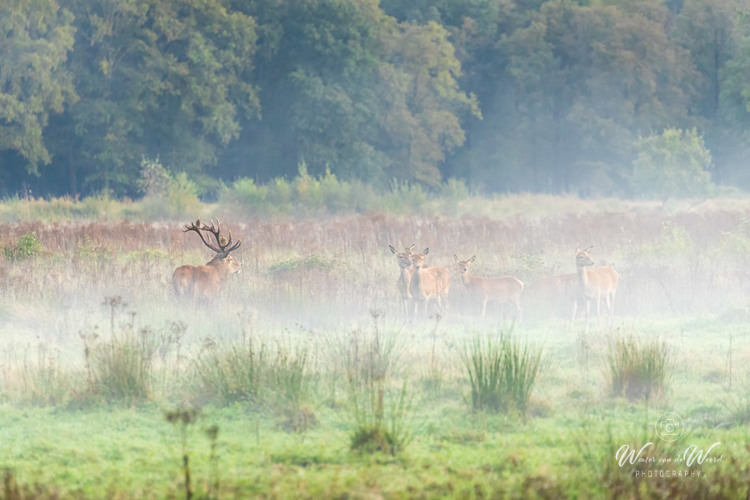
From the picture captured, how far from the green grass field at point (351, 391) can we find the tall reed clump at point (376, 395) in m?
0.03

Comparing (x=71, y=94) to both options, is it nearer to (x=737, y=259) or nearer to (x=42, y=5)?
(x=42, y=5)

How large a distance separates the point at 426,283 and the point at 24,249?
750 centimetres

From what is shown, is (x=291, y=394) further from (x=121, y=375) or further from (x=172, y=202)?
(x=172, y=202)

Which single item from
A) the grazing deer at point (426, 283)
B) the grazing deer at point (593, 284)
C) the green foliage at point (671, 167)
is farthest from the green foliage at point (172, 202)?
the grazing deer at point (593, 284)

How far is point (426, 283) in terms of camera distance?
13.5 meters

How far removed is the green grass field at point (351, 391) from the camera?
658cm

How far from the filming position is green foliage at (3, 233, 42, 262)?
687 inches

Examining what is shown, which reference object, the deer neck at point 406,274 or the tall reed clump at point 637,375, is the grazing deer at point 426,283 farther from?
the tall reed clump at point 637,375

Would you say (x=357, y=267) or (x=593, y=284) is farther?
(x=357, y=267)

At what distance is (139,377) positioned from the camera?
29.2ft

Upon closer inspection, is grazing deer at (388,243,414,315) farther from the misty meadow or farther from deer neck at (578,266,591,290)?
deer neck at (578,266,591,290)

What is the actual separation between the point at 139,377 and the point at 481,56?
47.9 metres

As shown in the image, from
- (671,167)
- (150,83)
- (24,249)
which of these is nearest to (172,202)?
(150,83)

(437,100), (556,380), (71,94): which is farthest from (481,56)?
(556,380)
